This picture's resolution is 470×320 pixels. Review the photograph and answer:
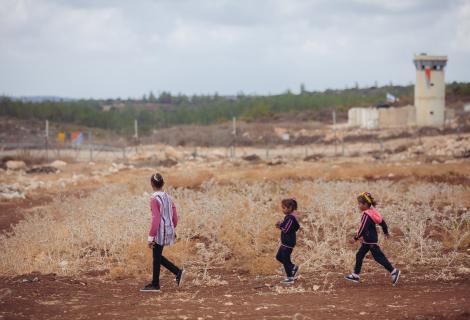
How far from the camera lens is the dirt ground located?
25.6ft

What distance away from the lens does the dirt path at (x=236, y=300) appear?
778 cm

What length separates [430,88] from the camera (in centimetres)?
4666

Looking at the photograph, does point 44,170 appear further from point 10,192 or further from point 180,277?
point 180,277

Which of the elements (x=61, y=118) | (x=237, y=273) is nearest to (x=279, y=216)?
(x=237, y=273)

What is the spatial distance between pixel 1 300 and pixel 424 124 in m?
42.4

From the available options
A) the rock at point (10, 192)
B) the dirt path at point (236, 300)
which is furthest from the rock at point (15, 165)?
the dirt path at point (236, 300)

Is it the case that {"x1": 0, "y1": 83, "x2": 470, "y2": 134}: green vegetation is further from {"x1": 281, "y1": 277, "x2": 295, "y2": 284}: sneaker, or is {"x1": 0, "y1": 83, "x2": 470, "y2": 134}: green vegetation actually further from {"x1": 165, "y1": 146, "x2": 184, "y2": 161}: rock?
{"x1": 281, "y1": 277, "x2": 295, "y2": 284}: sneaker

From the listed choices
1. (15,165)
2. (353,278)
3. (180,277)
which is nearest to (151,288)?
(180,277)

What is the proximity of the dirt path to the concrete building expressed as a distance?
3809cm

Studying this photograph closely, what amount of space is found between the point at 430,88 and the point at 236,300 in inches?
1592

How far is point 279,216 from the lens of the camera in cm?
1411

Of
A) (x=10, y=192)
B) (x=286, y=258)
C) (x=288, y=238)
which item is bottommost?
(x=10, y=192)

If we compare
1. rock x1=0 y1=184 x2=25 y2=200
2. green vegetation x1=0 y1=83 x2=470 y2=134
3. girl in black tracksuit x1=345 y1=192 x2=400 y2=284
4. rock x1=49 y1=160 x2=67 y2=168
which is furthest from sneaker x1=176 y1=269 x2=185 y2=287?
green vegetation x1=0 y1=83 x2=470 y2=134

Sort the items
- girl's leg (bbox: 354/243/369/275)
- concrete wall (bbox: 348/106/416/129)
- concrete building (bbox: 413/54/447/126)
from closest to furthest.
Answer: girl's leg (bbox: 354/243/369/275) → concrete building (bbox: 413/54/447/126) → concrete wall (bbox: 348/106/416/129)
